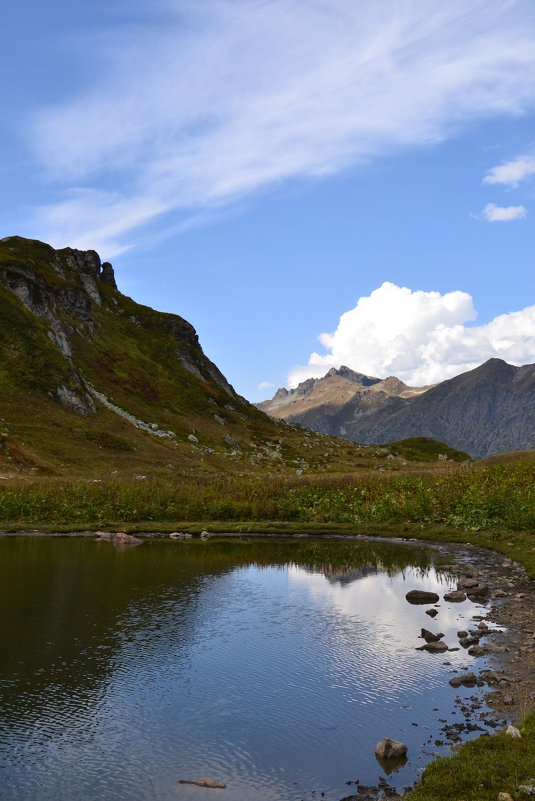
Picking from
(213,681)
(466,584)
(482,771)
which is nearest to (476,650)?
(213,681)

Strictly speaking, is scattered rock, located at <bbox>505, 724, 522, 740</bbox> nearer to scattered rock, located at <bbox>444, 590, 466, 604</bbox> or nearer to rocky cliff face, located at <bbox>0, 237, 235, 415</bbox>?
scattered rock, located at <bbox>444, 590, 466, 604</bbox>

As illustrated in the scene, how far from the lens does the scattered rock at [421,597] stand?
31.6m

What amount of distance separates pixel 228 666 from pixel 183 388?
146 metres

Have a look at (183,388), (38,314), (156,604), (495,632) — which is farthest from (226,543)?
(183,388)

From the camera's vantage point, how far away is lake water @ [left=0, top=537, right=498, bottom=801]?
15.1m

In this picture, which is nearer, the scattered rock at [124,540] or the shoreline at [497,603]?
the shoreline at [497,603]

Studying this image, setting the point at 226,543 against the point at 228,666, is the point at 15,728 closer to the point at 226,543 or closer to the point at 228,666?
the point at 228,666

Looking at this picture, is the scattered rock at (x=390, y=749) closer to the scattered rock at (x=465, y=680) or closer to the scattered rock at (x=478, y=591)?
the scattered rock at (x=465, y=680)

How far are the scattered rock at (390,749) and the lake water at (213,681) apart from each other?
0.28m

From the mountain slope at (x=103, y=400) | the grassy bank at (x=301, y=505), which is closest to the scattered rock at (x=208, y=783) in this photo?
the grassy bank at (x=301, y=505)

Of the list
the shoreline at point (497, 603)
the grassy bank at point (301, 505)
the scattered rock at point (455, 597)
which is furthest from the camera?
the grassy bank at point (301, 505)

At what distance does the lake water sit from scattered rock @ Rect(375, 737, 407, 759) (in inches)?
10.8

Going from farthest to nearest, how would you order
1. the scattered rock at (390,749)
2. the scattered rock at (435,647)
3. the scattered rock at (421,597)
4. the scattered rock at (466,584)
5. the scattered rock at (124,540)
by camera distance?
the scattered rock at (124,540)
the scattered rock at (466,584)
the scattered rock at (421,597)
the scattered rock at (435,647)
the scattered rock at (390,749)

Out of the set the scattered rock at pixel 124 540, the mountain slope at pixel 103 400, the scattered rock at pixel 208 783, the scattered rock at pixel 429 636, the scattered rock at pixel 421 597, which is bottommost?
the scattered rock at pixel 208 783
